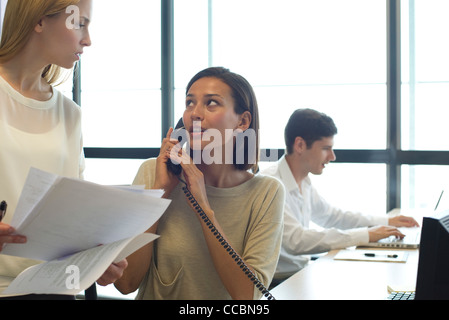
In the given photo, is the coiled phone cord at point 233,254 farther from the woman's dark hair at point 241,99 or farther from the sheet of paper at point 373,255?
the sheet of paper at point 373,255

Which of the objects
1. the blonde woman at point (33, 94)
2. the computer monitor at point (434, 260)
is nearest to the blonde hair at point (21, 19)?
the blonde woman at point (33, 94)

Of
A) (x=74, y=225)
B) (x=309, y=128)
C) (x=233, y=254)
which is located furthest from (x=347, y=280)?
(x=309, y=128)

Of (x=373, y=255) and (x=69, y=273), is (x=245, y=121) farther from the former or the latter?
(x=69, y=273)

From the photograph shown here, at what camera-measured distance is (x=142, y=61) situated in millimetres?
4605

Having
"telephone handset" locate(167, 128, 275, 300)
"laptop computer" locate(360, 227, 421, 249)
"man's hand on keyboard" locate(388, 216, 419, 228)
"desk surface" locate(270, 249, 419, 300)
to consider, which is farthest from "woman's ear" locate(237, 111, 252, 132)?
"man's hand on keyboard" locate(388, 216, 419, 228)

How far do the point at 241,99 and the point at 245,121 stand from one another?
0.08m

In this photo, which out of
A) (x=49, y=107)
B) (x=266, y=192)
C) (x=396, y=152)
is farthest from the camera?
(x=396, y=152)

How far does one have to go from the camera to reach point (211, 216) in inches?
68.7

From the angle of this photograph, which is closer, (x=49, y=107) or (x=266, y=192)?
(x=49, y=107)
